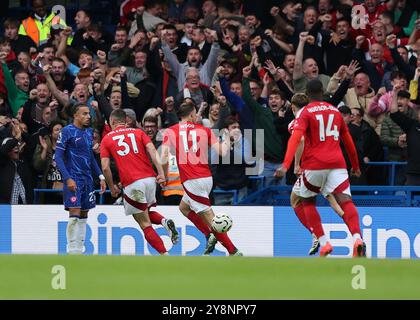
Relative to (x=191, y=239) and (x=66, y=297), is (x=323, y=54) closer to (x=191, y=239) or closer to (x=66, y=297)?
(x=191, y=239)

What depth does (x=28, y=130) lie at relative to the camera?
18891 mm

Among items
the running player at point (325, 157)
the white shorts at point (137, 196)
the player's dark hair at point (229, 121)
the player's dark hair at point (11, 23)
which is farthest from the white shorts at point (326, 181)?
the player's dark hair at point (11, 23)

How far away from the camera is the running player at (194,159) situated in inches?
612

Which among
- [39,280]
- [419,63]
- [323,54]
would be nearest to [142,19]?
[323,54]

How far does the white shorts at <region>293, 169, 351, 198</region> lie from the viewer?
14.5 metres

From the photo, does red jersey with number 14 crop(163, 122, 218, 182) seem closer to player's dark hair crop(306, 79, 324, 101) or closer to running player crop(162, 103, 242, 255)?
running player crop(162, 103, 242, 255)

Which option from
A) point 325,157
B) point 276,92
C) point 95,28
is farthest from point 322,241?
point 95,28

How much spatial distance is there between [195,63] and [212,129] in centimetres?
144

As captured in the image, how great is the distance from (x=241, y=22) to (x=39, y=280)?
860 cm

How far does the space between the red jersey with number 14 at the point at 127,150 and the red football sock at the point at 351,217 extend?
9.05 feet

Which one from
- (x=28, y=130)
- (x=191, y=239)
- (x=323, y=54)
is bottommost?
(x=191, y=239)

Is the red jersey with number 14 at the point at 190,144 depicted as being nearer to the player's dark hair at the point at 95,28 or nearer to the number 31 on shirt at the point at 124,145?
the number 31 on shirt at the point at 124,145

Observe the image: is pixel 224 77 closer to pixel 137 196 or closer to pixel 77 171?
pixel 77 171

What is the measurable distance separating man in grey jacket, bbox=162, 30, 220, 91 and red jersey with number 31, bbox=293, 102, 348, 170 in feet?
15.3
